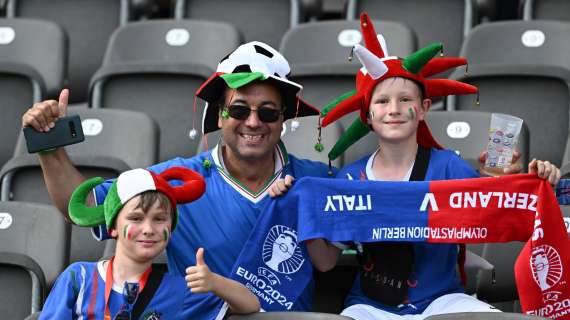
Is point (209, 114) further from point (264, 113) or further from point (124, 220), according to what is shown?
point (124, 220)

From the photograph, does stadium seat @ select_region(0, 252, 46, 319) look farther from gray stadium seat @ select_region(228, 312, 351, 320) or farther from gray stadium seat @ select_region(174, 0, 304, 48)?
gray stadium seat @ select_region(174, 0, 304, 48)

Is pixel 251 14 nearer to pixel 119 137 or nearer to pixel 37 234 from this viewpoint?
pixel 119 137

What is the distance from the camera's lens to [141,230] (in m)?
4.05

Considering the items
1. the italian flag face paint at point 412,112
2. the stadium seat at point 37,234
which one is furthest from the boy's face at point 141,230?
the italian flag face paint at point 412,112

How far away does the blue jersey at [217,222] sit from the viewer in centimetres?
459

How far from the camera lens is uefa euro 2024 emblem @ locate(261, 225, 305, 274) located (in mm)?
4539

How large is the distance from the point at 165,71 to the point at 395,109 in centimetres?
187

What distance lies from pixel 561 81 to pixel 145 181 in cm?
247

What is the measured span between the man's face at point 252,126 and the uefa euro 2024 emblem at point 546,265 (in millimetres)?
1050

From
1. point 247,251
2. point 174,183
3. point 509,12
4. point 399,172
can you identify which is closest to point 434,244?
point 399,172

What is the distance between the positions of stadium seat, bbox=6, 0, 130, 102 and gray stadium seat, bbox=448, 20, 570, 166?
226 centimetres

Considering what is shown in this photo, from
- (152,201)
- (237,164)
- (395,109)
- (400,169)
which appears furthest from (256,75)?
(152,201)

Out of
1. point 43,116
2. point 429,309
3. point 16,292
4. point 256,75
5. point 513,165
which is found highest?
point 256,75

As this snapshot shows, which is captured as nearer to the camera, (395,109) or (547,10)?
(395,109)
